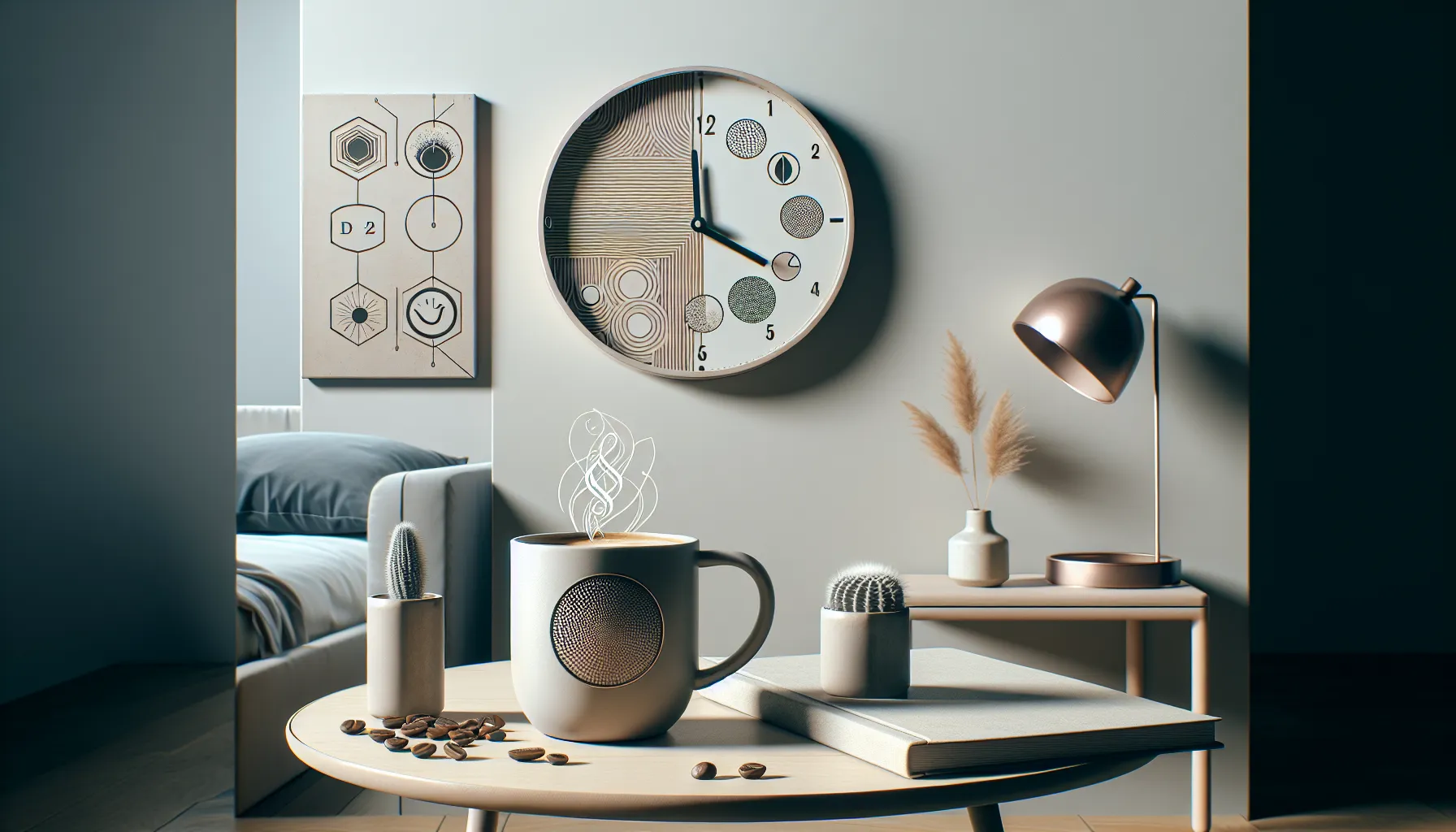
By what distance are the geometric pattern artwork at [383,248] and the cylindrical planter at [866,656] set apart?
5.99ft

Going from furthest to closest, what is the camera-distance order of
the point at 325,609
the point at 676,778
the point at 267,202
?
the point at 267,202, the point at 325,609, the point at 676,778

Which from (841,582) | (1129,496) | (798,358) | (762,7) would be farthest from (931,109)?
(841,582)

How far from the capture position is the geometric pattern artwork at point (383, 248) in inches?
97.3

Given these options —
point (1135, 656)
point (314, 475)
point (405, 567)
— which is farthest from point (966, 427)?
point (314, 475)

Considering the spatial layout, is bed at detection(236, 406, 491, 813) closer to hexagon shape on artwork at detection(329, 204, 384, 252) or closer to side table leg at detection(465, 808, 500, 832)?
hexagon shape on artwork at detection(329, 204, 384, 252)

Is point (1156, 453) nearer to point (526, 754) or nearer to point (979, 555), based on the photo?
point (979, 555)

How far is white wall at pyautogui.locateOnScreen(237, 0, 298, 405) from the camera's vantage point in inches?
151

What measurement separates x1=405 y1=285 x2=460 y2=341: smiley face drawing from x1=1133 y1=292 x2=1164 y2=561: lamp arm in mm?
1459

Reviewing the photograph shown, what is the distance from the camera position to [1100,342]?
190 centimetres
